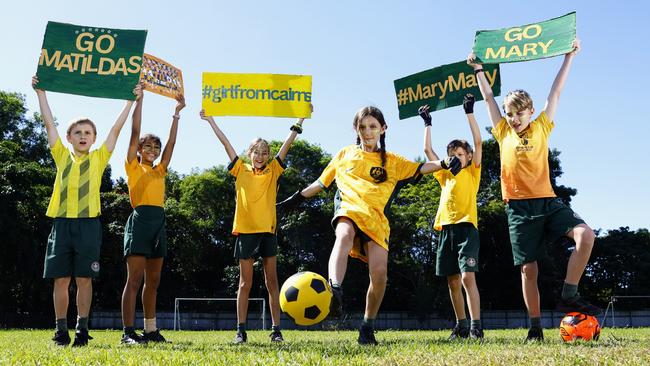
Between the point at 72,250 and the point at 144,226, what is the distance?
1.08 meters

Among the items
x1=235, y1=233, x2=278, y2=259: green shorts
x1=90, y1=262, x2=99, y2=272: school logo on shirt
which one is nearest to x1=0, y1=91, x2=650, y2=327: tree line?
x1=235, y1=233, x2=278, y2=259: green shorts

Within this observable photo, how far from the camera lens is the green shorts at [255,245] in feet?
23.2

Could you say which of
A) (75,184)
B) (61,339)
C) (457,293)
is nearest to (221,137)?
(75,184)

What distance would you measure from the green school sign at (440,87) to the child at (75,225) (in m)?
4.81

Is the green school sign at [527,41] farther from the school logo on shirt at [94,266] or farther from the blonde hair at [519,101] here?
the school logo on shirt at [94,266]

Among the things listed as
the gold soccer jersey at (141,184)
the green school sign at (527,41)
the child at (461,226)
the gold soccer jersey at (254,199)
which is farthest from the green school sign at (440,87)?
the gold soccer jersey at (141,184)

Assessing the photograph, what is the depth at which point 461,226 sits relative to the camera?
7.28 meters

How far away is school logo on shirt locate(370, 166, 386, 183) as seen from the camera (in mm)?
5680

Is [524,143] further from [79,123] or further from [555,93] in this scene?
[79,123]

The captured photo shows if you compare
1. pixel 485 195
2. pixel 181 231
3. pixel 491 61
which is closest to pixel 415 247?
pixel 485 195

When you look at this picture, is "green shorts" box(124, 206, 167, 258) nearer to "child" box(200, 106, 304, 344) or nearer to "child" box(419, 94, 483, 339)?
"child" box(200, 106, 304, 344)

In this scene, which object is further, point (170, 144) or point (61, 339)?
point (170, 144)

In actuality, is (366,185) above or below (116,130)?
below

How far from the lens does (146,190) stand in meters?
6.94
